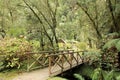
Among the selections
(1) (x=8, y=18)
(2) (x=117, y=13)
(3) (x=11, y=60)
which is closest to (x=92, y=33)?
(2) (x=117, y=13)

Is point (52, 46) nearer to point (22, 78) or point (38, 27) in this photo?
point (38, 27)

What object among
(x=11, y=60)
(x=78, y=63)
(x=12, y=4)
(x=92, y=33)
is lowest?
(x=78, y=63)

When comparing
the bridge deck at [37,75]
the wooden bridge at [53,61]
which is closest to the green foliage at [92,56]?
the wooden bridge at [53,61]

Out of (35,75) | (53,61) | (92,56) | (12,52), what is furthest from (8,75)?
(92,56)

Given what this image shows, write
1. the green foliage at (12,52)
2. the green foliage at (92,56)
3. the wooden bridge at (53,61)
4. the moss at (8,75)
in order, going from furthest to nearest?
1. the green foliage at (92,56)
2. the green foliage at (12,52)
3. the wooden bridge at (53,61)
4. the moss at (8,75)

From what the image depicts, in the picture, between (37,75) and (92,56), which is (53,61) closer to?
(37,75)

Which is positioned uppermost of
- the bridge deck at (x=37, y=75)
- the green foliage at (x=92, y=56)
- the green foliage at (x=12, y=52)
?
the green foliage at (x=12, y=52)

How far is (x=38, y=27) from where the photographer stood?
1203 cm

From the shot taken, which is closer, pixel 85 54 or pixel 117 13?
pixel 117 13

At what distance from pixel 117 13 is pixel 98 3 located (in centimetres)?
123

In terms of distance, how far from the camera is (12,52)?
389 inches

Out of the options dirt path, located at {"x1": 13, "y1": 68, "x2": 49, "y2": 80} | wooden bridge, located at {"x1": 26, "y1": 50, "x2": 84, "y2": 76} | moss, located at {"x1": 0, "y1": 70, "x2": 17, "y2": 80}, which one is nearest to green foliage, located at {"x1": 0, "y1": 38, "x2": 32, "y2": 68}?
moss, located at {"x1": 0, "y1": 70, "x2": 17, "y2": 80}

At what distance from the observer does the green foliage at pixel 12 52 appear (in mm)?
9836

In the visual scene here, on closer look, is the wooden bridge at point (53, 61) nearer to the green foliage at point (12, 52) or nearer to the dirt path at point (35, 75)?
the dirt path at point (35, 75)
